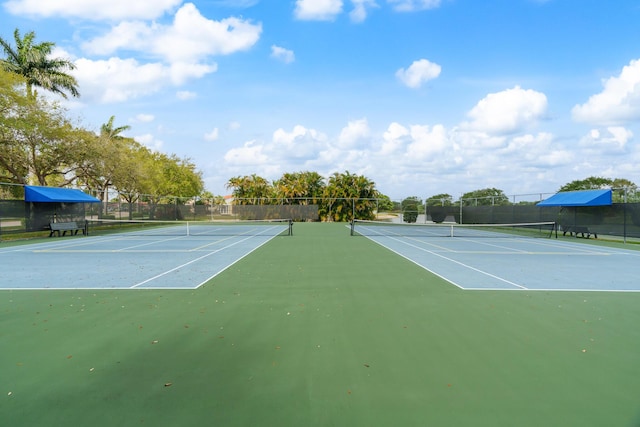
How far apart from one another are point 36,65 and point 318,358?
114 ft

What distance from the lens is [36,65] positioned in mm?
28906

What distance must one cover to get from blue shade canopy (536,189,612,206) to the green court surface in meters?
16.6

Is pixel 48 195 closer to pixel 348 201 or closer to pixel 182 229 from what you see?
pixel 182 229

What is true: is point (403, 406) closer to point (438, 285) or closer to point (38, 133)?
point (438, 285)

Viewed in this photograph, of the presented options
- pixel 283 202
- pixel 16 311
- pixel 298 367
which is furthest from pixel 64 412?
pixel 283 202

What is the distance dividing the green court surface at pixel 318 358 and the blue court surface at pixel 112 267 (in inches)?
35.3

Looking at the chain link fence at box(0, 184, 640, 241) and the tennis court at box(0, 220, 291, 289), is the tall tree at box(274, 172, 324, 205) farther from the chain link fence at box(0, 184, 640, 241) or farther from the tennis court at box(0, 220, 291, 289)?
the tennis court at box(0, 220, 291, 289)

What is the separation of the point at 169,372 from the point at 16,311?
4009 millimetres

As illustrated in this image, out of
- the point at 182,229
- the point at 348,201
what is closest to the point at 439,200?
the point at 348,201

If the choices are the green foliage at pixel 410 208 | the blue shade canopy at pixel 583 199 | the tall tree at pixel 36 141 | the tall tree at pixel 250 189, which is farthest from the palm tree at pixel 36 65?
the blue shade canopy at pixel 583 199

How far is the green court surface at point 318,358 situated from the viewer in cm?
319

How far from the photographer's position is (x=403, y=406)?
326 cm

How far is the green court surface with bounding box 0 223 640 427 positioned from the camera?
3191 mm

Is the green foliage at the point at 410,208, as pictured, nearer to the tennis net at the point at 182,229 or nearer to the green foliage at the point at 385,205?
the green foliage at the point at 385,205
